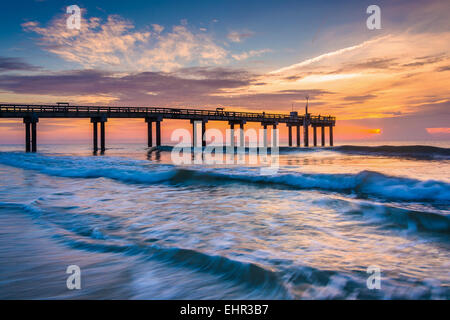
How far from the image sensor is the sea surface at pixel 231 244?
3.09 metres

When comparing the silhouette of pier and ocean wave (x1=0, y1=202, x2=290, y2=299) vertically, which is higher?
the silhouette of pier

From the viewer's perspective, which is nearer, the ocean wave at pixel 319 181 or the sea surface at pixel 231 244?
the sea surface at pixel 231 244

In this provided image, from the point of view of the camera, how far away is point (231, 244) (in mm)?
4465

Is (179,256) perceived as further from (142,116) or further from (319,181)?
(142,116)

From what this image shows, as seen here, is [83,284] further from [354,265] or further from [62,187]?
[62,187]

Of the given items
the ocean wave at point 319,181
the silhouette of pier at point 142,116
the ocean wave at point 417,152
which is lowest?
the ocean wave at point 319,181

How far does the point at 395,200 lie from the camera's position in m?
7.76

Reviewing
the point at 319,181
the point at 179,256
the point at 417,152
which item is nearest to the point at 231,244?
the point at 179,256

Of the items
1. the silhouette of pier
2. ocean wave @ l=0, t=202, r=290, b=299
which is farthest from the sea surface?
the silhouette of pier

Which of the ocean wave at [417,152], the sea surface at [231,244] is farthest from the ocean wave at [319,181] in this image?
the ocean wave at [417,152]

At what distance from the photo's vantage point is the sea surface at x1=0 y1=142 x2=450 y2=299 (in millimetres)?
3090

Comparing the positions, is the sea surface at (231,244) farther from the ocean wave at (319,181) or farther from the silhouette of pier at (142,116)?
the silhouette of pier at (142,116)

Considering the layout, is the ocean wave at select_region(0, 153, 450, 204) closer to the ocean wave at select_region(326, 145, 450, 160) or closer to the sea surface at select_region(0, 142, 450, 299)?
the sea surface at select_region(0, 142, 450, 299)
